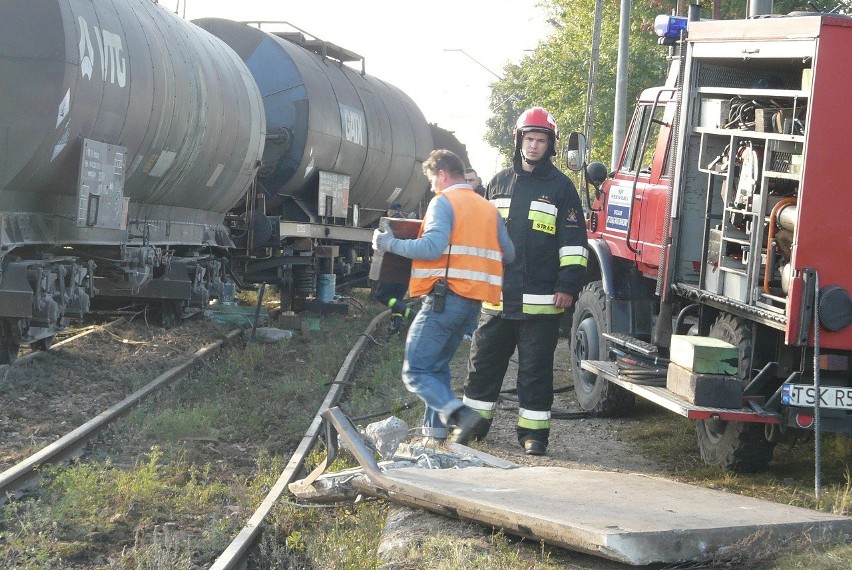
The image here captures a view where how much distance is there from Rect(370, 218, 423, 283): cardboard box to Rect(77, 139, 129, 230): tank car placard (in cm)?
358

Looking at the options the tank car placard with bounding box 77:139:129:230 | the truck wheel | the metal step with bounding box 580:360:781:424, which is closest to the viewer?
the metal step with bounding box 580:360:781:424

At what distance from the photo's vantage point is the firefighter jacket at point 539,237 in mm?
7859

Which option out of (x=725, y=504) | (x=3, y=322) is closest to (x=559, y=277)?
(x=725, y=504)

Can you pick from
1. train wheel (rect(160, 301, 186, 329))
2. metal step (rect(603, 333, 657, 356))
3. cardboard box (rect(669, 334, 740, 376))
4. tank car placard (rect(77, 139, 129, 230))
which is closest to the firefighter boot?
metal step (rect(603, 333, 657, 356))

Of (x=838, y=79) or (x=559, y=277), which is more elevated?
(x=838, y=79)

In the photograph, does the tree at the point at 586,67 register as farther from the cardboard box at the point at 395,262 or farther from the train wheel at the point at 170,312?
the cardboard box at the point at 395,262

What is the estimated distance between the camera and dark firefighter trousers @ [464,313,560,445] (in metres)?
7.91

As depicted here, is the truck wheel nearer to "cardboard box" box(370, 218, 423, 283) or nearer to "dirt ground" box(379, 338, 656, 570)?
"dirt ground" box(379, 338, 656, 570)

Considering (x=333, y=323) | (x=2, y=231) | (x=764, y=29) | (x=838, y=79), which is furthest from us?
(x=333, y=323)

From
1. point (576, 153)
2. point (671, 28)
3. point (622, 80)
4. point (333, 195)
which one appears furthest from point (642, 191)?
point (622, 80)

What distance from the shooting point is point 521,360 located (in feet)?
26.1

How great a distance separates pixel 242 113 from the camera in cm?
1451

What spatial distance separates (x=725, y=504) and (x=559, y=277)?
2558 mm

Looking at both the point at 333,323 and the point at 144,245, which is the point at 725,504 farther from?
the point at 333,323
